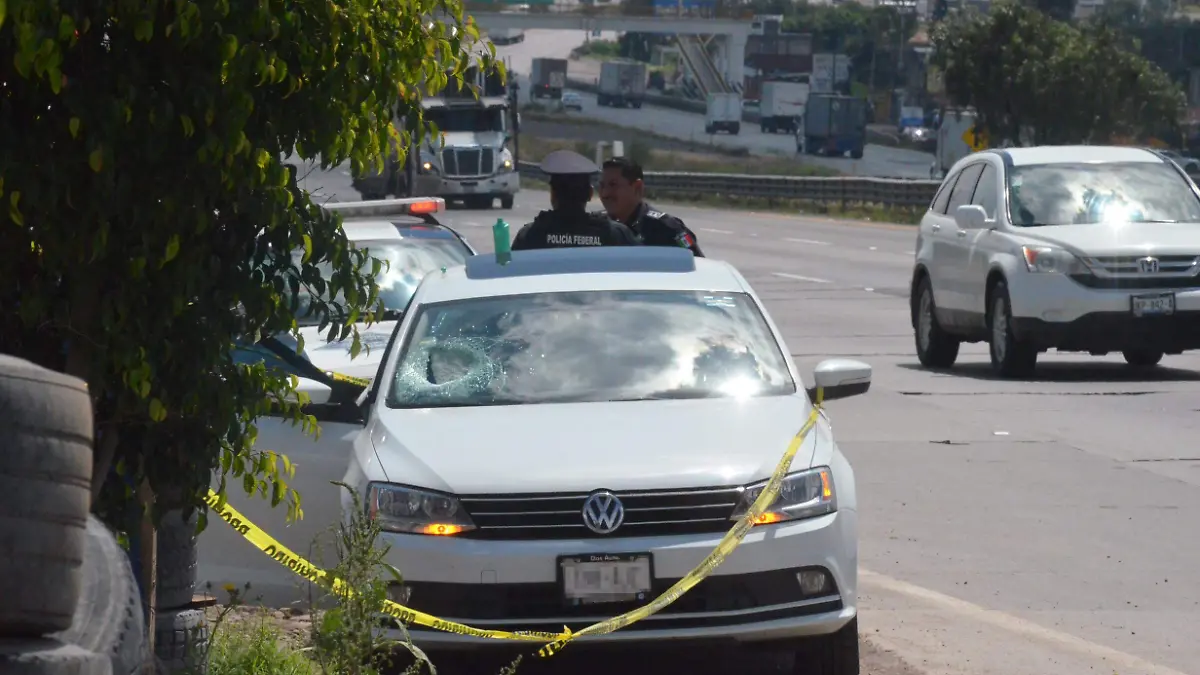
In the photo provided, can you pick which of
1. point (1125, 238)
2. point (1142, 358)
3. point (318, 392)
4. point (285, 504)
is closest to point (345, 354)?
point (285, 504)

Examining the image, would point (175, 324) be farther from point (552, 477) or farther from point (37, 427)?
point (37, 427)

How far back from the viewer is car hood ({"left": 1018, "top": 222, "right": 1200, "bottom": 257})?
51.4 feet

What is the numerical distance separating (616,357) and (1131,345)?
9.57 meters

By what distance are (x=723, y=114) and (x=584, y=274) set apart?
363 feet

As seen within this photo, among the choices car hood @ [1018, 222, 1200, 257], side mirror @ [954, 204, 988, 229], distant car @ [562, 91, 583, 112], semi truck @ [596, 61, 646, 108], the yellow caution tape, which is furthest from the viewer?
semi truck @ [596, 61, 646, 108]

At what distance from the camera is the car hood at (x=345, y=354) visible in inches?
375

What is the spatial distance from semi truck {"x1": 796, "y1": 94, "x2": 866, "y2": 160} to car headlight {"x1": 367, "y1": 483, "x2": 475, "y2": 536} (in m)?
94.8

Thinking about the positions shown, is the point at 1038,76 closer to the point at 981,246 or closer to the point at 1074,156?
the point at 1074,156

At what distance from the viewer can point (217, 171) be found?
4887 millimetres

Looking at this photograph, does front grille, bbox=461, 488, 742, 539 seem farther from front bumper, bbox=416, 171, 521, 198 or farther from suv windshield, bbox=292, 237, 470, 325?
front bumper, bbox=416, 171, 521, 198

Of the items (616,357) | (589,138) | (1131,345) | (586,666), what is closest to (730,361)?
(616,357)

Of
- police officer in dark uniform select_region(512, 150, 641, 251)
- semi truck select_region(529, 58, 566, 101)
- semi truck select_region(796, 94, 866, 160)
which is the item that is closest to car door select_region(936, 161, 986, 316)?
police officer in dark uniform select_region(512, 150, 641, 251)

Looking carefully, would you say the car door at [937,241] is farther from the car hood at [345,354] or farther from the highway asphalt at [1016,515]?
the car hood at [345,354]

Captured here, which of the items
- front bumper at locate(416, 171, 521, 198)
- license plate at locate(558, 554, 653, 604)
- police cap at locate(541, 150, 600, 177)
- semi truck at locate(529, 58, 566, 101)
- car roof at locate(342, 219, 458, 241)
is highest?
police cap at locate(541, 150, 600, 177)
